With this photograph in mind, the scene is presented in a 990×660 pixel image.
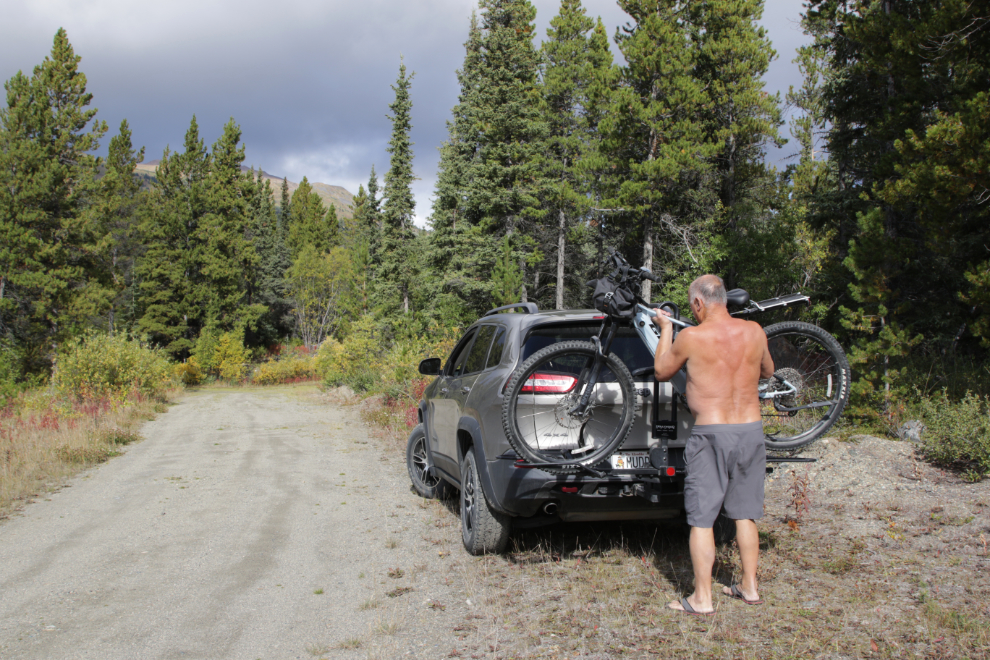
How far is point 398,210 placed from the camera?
39.0m

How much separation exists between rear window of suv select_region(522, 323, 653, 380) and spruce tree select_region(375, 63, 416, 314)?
113ft

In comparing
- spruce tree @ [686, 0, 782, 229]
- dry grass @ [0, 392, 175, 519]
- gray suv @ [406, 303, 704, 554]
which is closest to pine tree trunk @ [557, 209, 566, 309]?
spruce tree @ [686, 0, 782, 229]

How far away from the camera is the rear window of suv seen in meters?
4.79

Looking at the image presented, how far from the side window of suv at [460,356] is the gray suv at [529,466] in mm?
340

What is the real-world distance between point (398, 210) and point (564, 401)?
3613 cm

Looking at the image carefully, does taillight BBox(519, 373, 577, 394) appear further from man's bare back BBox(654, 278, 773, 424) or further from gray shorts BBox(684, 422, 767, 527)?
gray shorts BBox(684, 422, 767, 527)

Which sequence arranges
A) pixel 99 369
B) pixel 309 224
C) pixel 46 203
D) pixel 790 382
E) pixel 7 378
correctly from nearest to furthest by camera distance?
pixel 790 382
pixel 99 369
pixel 7 378
pixel 46 203
pixel 309 224

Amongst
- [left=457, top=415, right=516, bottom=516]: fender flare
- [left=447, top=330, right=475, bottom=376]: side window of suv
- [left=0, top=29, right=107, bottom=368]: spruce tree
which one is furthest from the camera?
→ [left=0, top=29, right=107, bottom=368]: spruce tree

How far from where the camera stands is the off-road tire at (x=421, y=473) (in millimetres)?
7504

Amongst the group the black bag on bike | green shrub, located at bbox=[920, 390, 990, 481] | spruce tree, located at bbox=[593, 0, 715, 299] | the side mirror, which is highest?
spruce tree, located at bbox=[593, 0, 715, 299]

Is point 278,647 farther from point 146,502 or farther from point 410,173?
point 410,173

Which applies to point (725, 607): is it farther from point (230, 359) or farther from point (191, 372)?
point (230, 359)

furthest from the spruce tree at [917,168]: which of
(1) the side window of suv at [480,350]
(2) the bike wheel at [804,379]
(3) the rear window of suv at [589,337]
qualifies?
(1) the side window of suv at [480,350]

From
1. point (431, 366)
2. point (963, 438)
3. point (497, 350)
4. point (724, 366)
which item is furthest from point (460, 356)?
point (963, 438)
